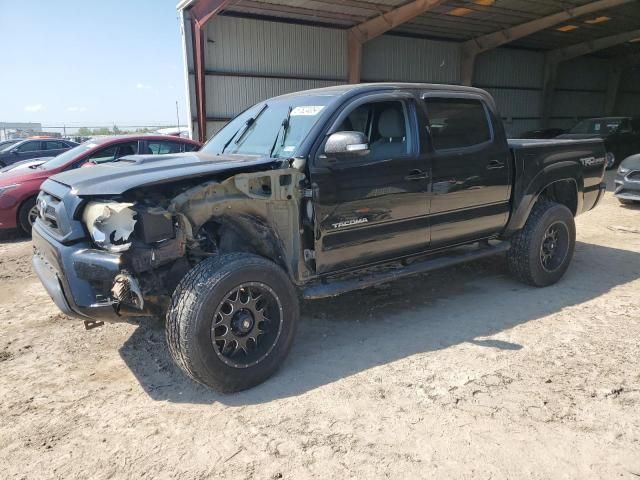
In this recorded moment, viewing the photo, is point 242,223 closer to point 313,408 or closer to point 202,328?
point 202,328

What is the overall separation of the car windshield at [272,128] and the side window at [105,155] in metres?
4.09

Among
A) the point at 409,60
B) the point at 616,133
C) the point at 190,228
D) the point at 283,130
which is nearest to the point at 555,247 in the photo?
the point at 283,130

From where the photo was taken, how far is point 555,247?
5.37 m

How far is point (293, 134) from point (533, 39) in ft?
69.3

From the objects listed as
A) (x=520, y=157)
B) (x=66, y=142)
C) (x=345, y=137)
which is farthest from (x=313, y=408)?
(x=66, y=142)

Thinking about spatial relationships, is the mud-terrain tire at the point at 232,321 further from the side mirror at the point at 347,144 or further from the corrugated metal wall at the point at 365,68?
the corrugated metal wall at the point at 365,68

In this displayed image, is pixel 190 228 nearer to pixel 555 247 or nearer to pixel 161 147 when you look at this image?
pixel 555 247

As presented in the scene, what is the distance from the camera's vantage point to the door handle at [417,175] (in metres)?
4.12

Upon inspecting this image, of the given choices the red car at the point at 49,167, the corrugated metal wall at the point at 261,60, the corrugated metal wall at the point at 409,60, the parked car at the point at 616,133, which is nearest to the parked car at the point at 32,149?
the corrugated metal wall at the point at 261,60

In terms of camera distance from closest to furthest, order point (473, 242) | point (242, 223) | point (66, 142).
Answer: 1. point (242, 223)
2. point (473, 242)
3. point (66, 142)

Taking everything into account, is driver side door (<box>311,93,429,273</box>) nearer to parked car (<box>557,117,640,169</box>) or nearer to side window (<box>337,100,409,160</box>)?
side window (<box>337,100,409,160</box>)

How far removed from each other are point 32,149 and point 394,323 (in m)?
15.3

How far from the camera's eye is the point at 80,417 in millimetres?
3082

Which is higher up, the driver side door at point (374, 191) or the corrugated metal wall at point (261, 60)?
the corrugated metal wall at point (261, 60)
